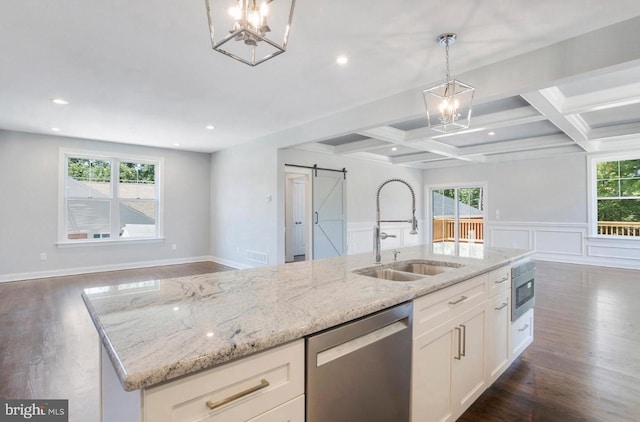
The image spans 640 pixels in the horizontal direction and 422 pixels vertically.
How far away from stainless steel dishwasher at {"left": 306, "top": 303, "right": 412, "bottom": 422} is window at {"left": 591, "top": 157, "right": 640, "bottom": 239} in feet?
25.0

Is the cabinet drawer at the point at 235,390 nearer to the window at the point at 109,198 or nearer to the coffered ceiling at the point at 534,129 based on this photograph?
the coffered ceiling at the point at 534,129

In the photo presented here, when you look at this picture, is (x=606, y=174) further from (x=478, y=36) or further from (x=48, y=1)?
(x=48, y=1)

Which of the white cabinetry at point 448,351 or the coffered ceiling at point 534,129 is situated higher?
the coffered ceiling at point 534,129

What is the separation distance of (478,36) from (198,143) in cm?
557

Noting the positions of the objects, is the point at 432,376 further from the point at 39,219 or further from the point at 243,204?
the point at 39,219

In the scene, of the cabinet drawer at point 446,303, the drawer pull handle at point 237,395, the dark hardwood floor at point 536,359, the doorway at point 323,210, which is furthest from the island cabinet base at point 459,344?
the doorway at point 323,210

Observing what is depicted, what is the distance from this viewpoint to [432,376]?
61.8 inches

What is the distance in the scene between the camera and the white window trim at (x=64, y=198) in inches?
235

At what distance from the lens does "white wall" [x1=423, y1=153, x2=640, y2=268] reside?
670 cm

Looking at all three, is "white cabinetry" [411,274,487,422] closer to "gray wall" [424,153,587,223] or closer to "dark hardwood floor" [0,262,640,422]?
"dark hardwood floor" [0,262,640,422]

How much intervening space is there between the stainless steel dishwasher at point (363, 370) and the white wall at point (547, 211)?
7514mm

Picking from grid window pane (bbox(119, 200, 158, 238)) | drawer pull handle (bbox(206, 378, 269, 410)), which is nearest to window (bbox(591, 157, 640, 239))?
drawer pull handle (bbox(206, 378, 269, 410))

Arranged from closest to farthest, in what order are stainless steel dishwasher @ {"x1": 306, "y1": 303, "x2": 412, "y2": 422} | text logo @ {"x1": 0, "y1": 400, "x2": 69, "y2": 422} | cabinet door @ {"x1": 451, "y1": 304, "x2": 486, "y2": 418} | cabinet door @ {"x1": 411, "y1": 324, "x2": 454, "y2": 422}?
stainless steel dishwasher @ {"x1": 306, "y1": 303, "x2": 412, "y2": 422}
cabinet door @ {"x1": 411, "y1": 324, "x2": 454, "y2": 422}
text logo @ {"x1": 0, "y1": 400, "x2": 69, "y2": 422}
cabinet door @ {"x1": 451, "y1": 304, "x2": 486, "y2": 418}

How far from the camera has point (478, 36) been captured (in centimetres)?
263
